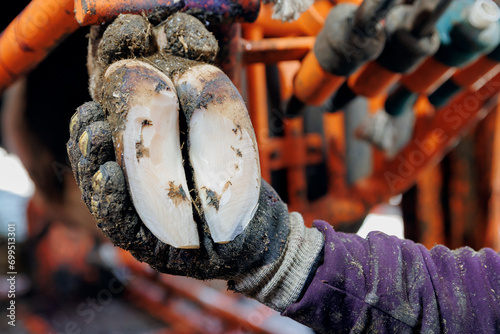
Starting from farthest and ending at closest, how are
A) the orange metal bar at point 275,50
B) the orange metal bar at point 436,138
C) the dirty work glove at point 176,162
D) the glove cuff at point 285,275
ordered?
the orange metal bar at point 436,138
the orange metal bar at point 275,50
the glove cuff at point 285,275
the dirty work glove at point 176,162

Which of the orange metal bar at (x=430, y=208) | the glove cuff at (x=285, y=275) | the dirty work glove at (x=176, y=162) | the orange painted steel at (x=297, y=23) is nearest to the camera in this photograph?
the dirty work glove at (x=176, y=162)

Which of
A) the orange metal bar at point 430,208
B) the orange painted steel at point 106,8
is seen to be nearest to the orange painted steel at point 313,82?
the orange painted steel at point 106,8

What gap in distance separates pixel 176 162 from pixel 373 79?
2.73 feet

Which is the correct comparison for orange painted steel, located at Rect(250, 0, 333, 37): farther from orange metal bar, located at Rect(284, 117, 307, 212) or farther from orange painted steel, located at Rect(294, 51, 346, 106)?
orange metal bar, located at Rect(284, 117, 307, 212)

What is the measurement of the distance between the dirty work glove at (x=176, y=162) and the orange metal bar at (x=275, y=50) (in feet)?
1.93

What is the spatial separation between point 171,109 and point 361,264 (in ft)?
1.42

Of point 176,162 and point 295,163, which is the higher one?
point 176,162

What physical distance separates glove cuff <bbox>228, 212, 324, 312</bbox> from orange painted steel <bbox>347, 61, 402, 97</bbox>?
66cm

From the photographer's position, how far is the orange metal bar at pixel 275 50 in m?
1.31

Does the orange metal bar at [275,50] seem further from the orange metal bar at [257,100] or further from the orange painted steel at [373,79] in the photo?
the orange metal bar at [257,100]

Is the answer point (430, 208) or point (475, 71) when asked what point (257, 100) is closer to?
point (475, 71)

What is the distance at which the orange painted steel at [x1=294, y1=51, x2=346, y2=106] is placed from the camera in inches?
46.3

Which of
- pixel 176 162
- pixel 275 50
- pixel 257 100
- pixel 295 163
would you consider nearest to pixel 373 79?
pixel 275 50

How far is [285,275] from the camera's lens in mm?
735
